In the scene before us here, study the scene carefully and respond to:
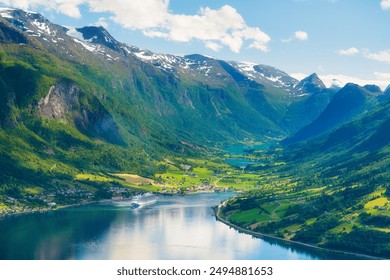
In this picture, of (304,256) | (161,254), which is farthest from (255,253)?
(161,254)

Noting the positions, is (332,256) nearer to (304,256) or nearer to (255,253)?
(304,256)

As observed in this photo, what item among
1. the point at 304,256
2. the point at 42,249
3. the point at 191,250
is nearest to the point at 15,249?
the point at 42,249
